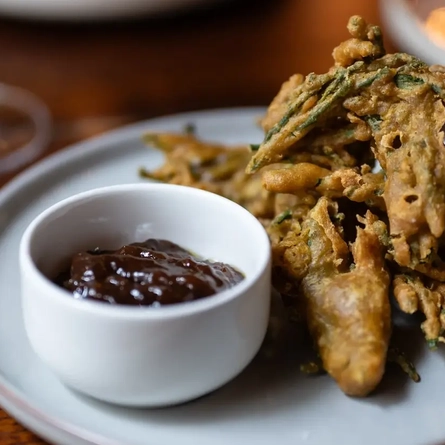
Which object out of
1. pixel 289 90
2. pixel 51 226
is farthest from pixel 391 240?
pixel 51 226

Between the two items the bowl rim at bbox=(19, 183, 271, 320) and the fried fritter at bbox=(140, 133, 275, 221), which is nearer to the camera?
the bowl rim at bbox=(19, 183, 271, 320)

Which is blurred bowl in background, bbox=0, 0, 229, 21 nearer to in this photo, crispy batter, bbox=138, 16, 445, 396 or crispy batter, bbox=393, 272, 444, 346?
crispy batter, bbox=138, 16, 445, 396

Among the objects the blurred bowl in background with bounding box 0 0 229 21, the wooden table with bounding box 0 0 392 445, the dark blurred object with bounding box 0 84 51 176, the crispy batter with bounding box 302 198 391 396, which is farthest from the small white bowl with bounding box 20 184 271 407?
the blurred bowl in background with bounding box 0 0 229 21

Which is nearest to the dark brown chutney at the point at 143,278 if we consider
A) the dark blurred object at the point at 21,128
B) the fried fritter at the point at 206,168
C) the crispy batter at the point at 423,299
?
the crispy batter at the point at 423,299

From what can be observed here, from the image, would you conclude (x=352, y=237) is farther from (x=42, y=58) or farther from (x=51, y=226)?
(x=42, y=58)

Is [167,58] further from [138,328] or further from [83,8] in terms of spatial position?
[138,328]

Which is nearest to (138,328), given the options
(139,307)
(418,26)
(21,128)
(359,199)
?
(139,307)

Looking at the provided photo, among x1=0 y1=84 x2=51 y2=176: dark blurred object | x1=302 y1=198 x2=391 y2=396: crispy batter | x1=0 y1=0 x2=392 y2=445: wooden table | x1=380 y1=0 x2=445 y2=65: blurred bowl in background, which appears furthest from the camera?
x1=0 y1=0 x2=392 y2=445: wooden table
